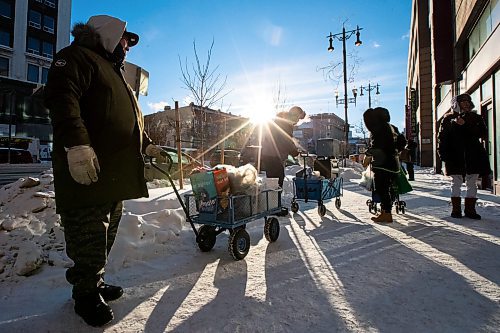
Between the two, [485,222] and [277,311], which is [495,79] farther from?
[277,311]

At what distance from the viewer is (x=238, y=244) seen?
3086 millimetres

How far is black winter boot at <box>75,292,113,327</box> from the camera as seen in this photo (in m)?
1.84

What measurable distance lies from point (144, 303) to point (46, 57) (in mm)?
43279

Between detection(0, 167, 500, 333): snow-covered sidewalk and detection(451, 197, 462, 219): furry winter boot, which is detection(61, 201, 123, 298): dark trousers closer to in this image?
detection(0, 167, 500, 333): snow-covered sidewalk

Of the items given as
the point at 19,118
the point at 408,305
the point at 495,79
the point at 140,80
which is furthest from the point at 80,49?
the point at 19,118

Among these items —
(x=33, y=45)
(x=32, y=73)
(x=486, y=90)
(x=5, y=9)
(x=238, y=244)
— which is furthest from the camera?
(x=33, y=45)

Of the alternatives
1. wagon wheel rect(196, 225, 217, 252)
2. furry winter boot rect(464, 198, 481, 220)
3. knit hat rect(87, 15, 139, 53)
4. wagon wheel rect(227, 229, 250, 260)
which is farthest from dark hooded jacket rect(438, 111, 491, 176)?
knit hat rect(87, 15, 139, 53)

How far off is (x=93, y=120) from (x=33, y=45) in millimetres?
42851

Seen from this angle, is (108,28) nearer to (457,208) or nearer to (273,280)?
(273,280)

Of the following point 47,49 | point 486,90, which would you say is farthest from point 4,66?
point 486,90

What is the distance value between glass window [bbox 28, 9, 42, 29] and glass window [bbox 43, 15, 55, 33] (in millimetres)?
501

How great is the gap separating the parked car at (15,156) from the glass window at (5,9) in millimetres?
20977

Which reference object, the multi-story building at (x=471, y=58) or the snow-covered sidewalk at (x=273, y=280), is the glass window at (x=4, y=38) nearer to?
the snow-covered sidewalk at (x=273, y=280)

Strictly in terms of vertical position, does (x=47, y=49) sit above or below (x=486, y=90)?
above
